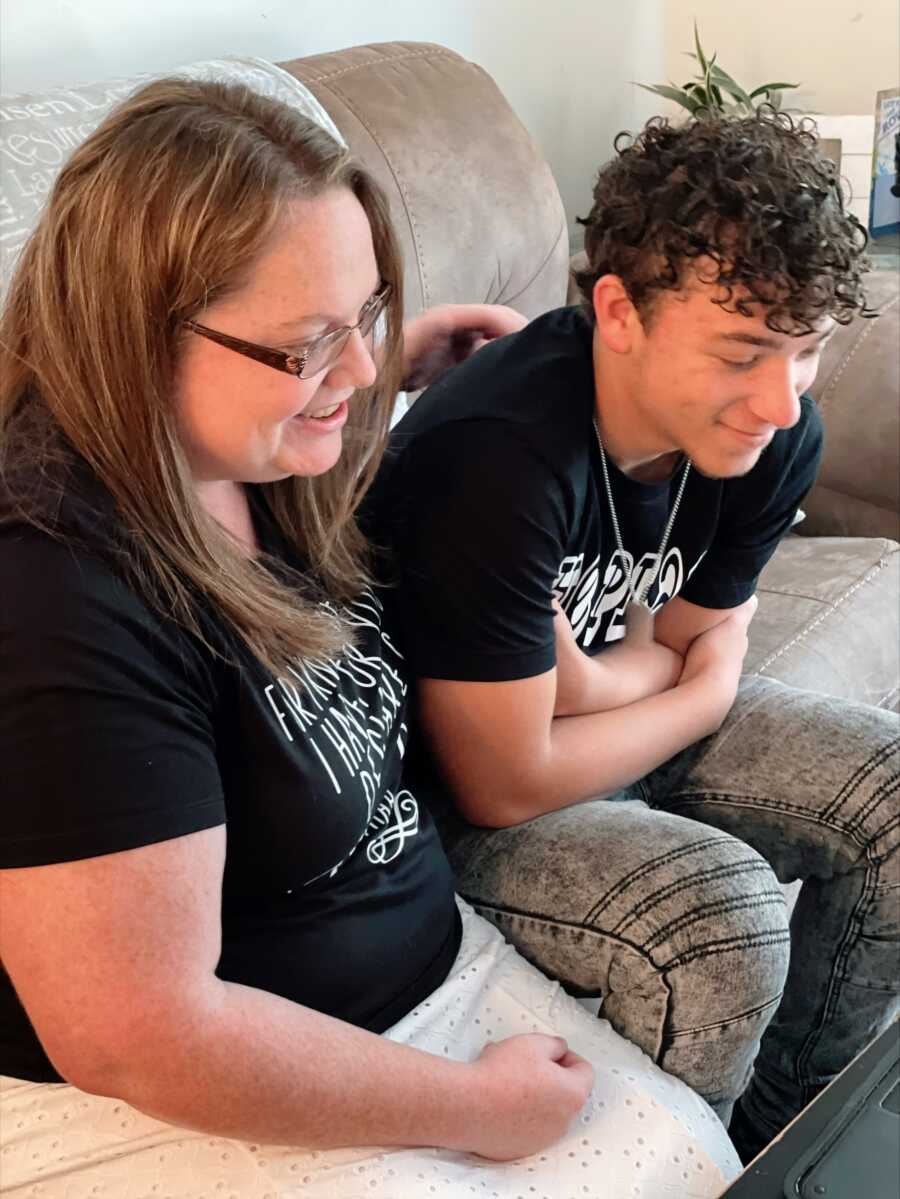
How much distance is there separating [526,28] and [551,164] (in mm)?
253

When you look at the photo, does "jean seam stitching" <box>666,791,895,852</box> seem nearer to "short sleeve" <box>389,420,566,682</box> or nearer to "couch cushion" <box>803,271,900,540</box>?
"short sleeve" <box>389,420,566,682</box>

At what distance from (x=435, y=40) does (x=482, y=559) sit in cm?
150

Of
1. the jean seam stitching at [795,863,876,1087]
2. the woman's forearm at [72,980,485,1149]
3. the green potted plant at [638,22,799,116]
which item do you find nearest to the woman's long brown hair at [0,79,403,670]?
the woman's forearm at [72,980,485,1149]

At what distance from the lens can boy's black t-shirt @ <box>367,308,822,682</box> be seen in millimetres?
1023

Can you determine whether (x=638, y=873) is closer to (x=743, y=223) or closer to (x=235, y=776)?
(x=235, y=776)

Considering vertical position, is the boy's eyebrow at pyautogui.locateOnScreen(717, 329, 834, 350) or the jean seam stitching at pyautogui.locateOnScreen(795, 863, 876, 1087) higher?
the boy's eyebrow at pyautogui.locateOnScreen(717, 329, 834, 350)

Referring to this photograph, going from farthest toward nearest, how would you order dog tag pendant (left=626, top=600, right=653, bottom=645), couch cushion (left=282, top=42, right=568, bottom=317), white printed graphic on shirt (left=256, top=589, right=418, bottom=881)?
couch cushion (left=282, top=42, right=568, bottom=317), dog tag pendant (left=626, top=600, right=653, bottom=645), white printed graphic on shirt (left=256, top=589, right=418, bottom=881)

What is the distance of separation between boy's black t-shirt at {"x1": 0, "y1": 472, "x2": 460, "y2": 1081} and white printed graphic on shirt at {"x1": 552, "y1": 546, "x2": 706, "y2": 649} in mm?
194

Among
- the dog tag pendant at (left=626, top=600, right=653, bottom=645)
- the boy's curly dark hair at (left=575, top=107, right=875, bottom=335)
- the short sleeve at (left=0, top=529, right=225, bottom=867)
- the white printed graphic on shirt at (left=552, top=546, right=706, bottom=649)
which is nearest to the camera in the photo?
the short sleeve at (left=0, top=529, right=225, bottom=867)

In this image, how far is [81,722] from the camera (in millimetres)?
692

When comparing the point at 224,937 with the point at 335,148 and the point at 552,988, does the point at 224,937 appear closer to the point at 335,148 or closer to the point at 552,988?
the point at 552,988

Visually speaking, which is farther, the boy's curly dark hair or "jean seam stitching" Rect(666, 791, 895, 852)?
"jean seam stitching" Rect(666, 791, 895, 852)

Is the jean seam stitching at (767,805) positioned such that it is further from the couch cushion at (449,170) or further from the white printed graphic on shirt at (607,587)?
the couch cushion at (449,170)

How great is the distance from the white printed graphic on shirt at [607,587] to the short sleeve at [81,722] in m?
0.46
